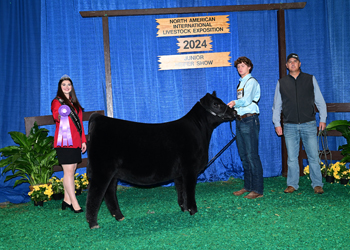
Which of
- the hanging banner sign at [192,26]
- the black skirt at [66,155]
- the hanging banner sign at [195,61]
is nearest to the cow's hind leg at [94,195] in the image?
the black skirt at [66,155]

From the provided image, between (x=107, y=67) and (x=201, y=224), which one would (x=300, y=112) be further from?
(x=107, y=67)

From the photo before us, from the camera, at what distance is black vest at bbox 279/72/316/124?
4371 millimetres

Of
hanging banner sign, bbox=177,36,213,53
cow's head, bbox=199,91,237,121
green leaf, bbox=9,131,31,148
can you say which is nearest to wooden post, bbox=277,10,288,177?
hanging banner sign, bbox=177,36,213,53

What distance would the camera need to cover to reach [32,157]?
4.62 m

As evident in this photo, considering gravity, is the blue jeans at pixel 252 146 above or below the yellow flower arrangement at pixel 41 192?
above

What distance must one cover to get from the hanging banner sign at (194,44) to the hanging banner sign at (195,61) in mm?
112

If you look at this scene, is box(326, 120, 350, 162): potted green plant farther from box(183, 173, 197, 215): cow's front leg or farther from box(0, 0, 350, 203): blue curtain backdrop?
box(183, 173, 197, 215): cow's front leg

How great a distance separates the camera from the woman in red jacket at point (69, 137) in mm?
3729

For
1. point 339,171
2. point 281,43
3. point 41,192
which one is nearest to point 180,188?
point 41,192

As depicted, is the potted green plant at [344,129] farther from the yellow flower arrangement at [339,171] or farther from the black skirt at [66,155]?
the black skirt at [66,155]

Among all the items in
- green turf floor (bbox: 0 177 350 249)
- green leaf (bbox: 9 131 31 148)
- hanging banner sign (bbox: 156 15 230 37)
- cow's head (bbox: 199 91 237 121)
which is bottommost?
green turf floor (bbox: 0 177 350 249)

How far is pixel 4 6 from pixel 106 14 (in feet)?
5.58

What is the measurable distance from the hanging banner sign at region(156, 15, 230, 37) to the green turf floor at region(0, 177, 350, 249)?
2938 millimetres

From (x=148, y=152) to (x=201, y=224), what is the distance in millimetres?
1039
